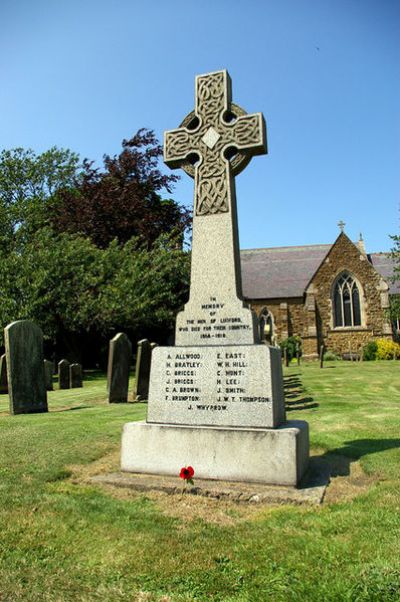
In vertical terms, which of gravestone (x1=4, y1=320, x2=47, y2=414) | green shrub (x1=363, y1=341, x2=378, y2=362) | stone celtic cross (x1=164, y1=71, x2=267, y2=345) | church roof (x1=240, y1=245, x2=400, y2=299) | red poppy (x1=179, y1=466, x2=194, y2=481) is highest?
church roof (x1=240, y1=245, x2=400, y2=299)

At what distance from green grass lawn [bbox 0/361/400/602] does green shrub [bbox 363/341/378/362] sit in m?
27.0

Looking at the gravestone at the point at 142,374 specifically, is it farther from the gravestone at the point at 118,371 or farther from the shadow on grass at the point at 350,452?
the shadow on grass at the point at 350,452

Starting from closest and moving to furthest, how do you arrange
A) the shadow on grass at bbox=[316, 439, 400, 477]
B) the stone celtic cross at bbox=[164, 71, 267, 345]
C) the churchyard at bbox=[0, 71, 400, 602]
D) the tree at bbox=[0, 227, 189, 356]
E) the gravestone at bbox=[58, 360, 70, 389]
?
the churchyard at bbox=[0, 71, 400, 602], the shadow on grass at bbox=[316, 439, 400, 477], the stone celtic cross at bbox=[164, 71, 267, 345], the gravestone at bbox=[58, 360, 70, 389], the tree at bbox=[0, 227, 189, 356]

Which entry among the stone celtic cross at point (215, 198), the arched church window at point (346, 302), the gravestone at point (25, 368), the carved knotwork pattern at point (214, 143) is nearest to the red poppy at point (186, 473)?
the stone celtic cross at point (215, 198)

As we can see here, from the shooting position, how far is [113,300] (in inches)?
912

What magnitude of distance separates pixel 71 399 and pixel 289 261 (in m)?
31.9

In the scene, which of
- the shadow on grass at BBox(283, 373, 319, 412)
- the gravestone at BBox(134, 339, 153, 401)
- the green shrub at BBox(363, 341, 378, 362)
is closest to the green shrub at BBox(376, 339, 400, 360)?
the green shrub at BBox(363, 341, 378, 362)

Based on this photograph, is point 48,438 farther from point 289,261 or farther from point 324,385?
point 289,261

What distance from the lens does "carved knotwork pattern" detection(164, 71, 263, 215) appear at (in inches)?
224

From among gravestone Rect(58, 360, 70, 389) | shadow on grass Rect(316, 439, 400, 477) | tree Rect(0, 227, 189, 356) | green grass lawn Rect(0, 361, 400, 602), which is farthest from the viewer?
tree Rect(0, 227, 189, 356)

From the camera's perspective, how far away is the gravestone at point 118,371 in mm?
11625

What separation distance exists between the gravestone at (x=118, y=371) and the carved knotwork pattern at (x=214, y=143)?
684 cm

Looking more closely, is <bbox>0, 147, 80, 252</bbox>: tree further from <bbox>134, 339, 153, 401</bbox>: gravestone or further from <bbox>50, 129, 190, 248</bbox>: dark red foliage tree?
<bbox>134, 339, 153, 401</bbox>: gravestone

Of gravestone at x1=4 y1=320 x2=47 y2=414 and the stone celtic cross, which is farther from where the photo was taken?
gravestone at x1=4 y1=320 x2=47 y2=414
